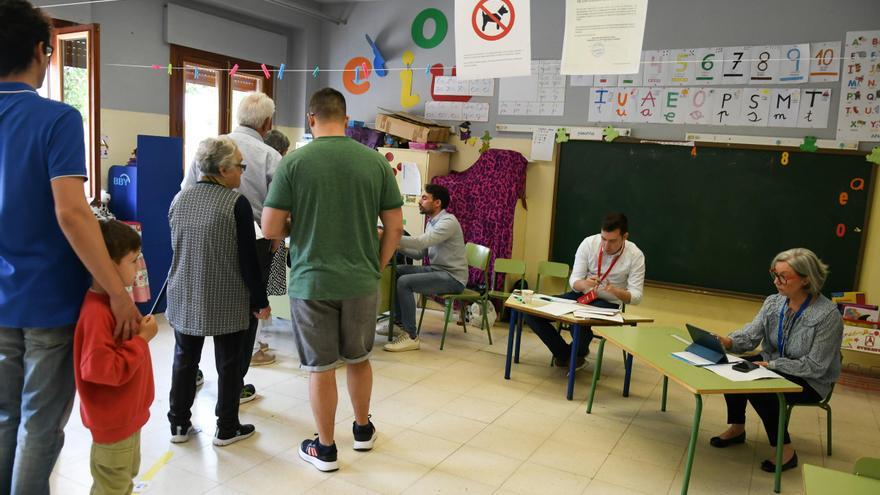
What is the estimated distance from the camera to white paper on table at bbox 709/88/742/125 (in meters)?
5.00

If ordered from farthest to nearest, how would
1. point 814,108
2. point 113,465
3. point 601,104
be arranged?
point 601,104 → point 814,108 → point 113,465

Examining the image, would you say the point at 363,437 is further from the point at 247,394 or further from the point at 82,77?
the point at 82,77

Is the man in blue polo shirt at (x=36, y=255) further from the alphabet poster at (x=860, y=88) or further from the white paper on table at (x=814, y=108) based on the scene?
the alphabet poster at (x=860, y=88)

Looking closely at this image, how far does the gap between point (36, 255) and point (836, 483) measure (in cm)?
227

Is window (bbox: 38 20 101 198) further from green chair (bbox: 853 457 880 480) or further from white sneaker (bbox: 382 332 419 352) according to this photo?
green chair (bbox: 853 457 880 480)

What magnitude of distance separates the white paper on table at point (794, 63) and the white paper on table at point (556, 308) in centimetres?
256

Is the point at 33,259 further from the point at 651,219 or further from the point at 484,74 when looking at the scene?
the point at 651,219

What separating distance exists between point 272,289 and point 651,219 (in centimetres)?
320

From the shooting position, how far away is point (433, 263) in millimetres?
4934

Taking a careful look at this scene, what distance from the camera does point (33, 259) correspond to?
1.65 metres

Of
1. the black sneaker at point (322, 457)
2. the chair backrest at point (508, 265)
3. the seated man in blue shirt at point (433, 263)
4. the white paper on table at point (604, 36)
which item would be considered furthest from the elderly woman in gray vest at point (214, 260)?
the chair backrest at point (508, 265)

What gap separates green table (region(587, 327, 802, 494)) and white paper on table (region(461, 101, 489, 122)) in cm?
319

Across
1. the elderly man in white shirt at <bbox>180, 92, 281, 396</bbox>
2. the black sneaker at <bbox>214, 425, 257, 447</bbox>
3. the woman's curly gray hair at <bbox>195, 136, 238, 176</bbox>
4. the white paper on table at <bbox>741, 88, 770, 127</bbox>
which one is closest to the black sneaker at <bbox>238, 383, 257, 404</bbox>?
the elderly man in white shirt at <bbox>180, 92, 281, 396</bbox>

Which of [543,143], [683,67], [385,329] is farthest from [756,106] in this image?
[385,329]
